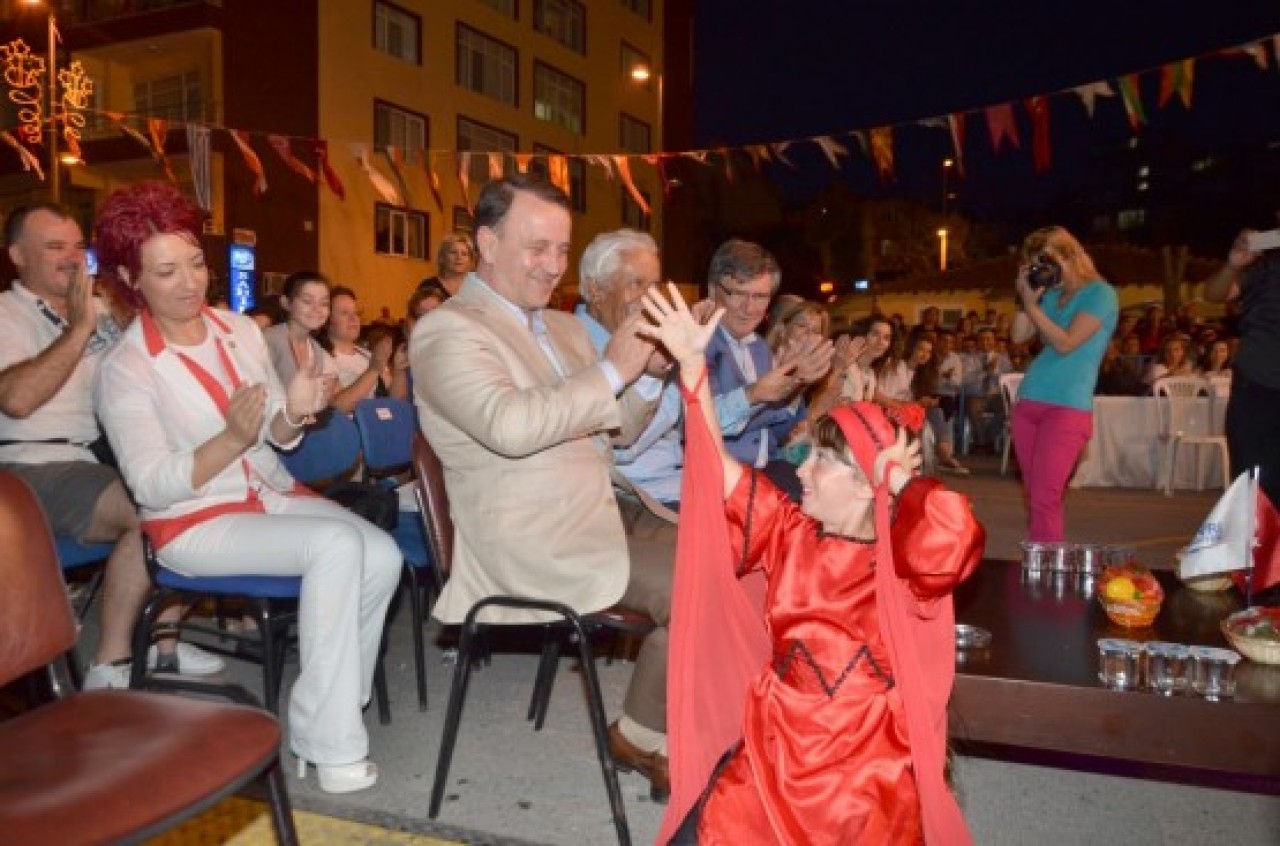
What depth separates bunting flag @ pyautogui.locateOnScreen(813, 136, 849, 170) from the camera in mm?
8781

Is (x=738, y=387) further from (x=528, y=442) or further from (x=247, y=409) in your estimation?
(x=247, y=409)

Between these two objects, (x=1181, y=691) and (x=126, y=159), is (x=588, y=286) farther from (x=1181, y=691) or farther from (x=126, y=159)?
(x=126, y=159)

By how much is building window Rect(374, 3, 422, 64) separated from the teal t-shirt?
58.1ft

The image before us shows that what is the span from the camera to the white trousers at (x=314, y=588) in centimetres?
269

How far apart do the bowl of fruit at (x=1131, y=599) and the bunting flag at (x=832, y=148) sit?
674cm

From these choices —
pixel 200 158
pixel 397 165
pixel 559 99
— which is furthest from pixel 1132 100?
pixel 559 99

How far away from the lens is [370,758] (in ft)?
9.96

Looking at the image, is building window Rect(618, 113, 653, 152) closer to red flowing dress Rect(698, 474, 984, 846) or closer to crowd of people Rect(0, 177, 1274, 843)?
crowd of people Rect(0, 177, 1274, 843)

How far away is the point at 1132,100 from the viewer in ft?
23.8

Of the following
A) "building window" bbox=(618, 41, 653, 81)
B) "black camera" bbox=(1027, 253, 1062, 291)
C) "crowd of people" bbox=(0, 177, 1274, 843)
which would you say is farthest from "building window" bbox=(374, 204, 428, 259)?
"black camera" bbox=(1027, 253, 1062, 291)

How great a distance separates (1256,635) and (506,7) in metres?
23.2

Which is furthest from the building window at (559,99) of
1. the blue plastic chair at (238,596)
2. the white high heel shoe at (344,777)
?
the white high heel shoe at (344,777)

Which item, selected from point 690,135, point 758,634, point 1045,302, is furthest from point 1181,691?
point 690,135

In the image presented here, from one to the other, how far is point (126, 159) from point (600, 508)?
1843 centimetres
